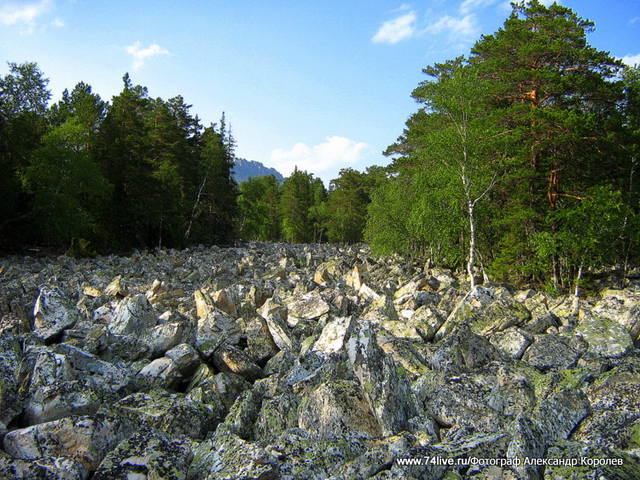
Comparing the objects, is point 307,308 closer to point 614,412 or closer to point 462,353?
point 462,353

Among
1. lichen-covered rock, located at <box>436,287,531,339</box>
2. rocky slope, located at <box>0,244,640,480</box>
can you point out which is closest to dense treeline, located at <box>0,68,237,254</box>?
rocky slope, located at <box>0,244,640,480</box>

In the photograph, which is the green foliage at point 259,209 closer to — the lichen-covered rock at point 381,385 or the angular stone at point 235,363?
the angular stone at point 235,363

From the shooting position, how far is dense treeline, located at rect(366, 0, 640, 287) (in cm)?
1820

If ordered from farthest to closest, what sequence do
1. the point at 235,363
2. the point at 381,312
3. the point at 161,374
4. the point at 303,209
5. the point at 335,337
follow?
the point at 303,209 < the point at 381,312 < the point at 335,337 < the point at 235,363 < the point at 161,374

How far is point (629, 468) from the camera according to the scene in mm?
3791

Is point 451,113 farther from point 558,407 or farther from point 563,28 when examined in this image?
point 558,407

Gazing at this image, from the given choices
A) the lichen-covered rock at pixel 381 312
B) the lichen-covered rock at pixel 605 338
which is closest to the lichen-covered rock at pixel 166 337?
the lichen-covered rock at pixel 381 312

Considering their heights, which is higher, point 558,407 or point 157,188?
point 157,188

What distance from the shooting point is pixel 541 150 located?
64.5ft

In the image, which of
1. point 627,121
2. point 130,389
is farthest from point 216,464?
point 627,121

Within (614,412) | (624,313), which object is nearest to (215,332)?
(614,412)

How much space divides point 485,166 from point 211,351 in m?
17.2

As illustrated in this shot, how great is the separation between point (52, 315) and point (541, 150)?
19.8 meters

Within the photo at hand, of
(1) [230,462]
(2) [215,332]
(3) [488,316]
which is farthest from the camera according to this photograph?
(3) [488,316]
